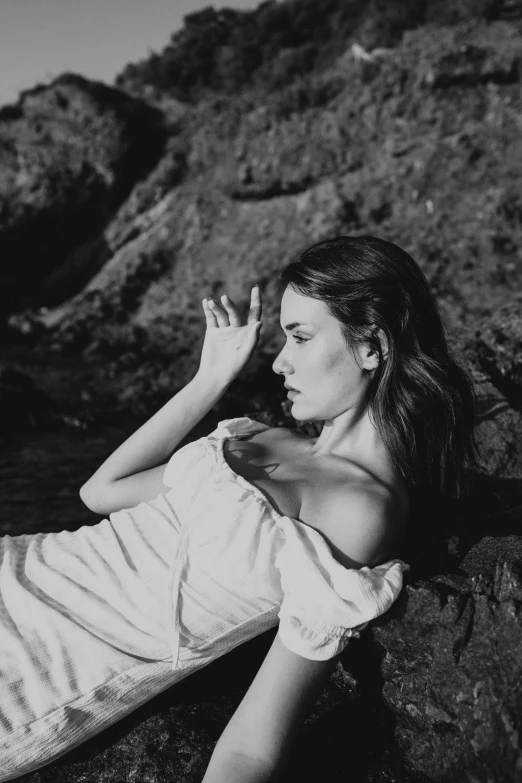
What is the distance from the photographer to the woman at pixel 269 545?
1.79 m

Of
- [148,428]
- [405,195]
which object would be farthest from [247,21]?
[148,428]

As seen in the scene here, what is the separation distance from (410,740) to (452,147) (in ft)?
45.1

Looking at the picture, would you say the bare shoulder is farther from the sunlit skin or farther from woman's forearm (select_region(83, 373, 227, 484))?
woman's forearm (select_region(83, 373, 227, 484))

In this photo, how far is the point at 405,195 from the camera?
1369cm

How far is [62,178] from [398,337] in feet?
60.5

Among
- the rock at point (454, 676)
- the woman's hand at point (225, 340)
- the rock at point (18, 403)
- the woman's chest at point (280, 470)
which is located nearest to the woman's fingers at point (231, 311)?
the woman's hand at point (225, 340)

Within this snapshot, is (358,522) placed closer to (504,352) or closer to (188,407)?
(188,407)

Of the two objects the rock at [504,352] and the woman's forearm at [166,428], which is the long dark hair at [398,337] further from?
the rock at [504,352]

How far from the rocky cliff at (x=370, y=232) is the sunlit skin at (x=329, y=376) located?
16.2 inches

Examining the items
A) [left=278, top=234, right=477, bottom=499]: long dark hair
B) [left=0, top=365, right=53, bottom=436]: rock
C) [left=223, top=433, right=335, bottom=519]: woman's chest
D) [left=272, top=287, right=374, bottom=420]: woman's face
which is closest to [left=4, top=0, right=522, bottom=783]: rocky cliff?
[left=278, top=234, right=477, bottom=499]: long dark hair

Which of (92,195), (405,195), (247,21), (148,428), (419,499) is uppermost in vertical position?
(247,21)

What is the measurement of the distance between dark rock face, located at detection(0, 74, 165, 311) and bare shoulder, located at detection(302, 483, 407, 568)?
17353 mm

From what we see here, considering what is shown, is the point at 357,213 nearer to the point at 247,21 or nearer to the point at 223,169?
the point at 223,169

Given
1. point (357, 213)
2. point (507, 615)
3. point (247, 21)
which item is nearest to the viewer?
point (507, 615)
